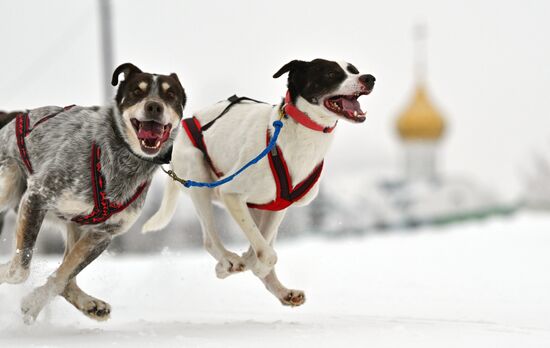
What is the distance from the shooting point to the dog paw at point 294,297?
17.9 feet

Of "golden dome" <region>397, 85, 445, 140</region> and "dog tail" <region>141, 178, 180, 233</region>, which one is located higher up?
"dog tail" <region>141, 178, 180, 233</region>

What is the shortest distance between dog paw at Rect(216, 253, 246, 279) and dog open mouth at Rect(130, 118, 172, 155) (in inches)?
39.0

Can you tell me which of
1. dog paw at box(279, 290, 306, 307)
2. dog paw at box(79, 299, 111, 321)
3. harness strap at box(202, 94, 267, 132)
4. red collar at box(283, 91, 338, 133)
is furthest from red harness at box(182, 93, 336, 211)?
dog paw at box(79, 299, 111, 321)

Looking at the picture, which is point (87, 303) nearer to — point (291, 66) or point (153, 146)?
point (153, 146)

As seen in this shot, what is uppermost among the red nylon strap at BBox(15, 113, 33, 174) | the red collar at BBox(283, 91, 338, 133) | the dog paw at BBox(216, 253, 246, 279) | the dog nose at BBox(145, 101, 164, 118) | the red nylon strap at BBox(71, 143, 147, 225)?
the dog nose at BBox(145, 101, 164, 118)

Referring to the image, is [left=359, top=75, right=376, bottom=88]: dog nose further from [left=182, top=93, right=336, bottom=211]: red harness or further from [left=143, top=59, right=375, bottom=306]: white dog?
[left=182, top=93, right=336, bottom=211]: red harness

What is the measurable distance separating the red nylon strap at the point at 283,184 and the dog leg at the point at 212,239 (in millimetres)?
328

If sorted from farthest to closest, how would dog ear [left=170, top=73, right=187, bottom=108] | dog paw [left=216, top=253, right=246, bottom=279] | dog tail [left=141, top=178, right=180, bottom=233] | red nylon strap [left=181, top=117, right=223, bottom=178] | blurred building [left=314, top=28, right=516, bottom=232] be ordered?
1. blurred building [left=314, top=28, right=516, bottom=232]
2. dog tail [left=141, top=178, right=180, bottom=233]
3. red nylon strap [left=181, top=117, right=223, bottom=178]
4. dog paw [left=216, top=253, right=246, bottom=279]
5. dog ear [left=170, top=73, right=187, bottom=108]

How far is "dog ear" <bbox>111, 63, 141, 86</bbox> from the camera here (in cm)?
479

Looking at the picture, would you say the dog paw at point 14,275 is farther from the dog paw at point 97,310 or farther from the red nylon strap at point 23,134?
the red nylon strap at point 23,134

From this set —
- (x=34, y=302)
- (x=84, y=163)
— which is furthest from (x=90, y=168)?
(x=34, y=302)

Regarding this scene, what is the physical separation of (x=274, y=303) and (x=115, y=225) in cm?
214

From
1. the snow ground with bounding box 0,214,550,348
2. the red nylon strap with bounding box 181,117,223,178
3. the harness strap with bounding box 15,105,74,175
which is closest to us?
the snow ground with bounding box 0,214,550,348

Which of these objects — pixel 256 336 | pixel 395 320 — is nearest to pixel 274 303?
pixel 395 320
